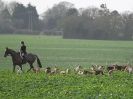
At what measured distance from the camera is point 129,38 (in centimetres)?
13975

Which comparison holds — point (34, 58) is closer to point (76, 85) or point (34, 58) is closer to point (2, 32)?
point (76, 85)

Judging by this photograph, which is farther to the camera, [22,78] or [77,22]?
[77,22]

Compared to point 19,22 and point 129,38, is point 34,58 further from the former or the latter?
point 19,22

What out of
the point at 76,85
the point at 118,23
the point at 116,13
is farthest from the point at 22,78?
the point at 116,13

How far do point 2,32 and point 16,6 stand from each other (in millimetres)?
24794

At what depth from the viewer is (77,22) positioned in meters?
135

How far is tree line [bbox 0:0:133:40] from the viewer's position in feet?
445

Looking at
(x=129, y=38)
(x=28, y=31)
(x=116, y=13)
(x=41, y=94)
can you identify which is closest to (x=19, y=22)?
(x=28, y=31)

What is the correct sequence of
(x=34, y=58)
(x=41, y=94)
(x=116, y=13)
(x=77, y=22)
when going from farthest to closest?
1. (x=116, y=13)
2. (x=77, y=22)
3. (x=34, y=58)
4. (x=41, y=94)

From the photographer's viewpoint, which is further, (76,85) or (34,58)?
(34,58)

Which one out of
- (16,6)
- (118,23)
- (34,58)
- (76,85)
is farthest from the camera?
(16,6)

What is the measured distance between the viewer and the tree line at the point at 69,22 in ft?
445

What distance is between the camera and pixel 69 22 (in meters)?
136

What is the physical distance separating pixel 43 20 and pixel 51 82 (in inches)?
6287
